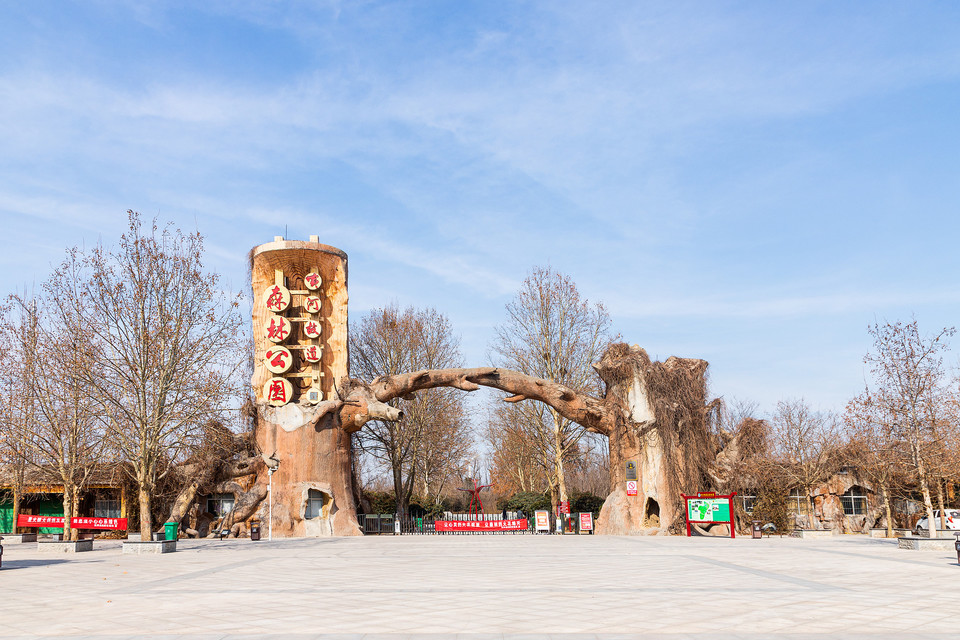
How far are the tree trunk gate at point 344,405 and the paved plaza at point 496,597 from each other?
1221cm

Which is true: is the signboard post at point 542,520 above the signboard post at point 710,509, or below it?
below

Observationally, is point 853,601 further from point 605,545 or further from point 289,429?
point 289,429

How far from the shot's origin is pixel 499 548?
74.9 feet

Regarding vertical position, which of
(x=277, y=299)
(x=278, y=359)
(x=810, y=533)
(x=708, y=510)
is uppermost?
(x=277, y=299)

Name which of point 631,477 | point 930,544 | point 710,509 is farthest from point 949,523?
point 631,477

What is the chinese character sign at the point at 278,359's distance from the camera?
34125 millimetres

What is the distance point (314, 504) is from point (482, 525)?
7.89 m

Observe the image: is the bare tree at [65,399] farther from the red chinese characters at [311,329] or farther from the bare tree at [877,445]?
the bare tree at [877,445]

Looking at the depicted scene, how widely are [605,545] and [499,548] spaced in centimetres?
347

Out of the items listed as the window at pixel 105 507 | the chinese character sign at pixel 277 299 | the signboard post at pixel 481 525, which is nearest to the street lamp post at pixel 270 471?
the signboard post at pixel 481 525

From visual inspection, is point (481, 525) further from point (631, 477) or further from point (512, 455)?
point (512, 455)

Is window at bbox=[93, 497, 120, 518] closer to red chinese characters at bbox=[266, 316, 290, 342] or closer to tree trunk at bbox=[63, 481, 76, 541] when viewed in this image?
tree trunk at bbox=[63, 481, 76, 541]

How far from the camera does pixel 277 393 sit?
33.8m

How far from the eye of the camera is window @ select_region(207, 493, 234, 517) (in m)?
35.8
